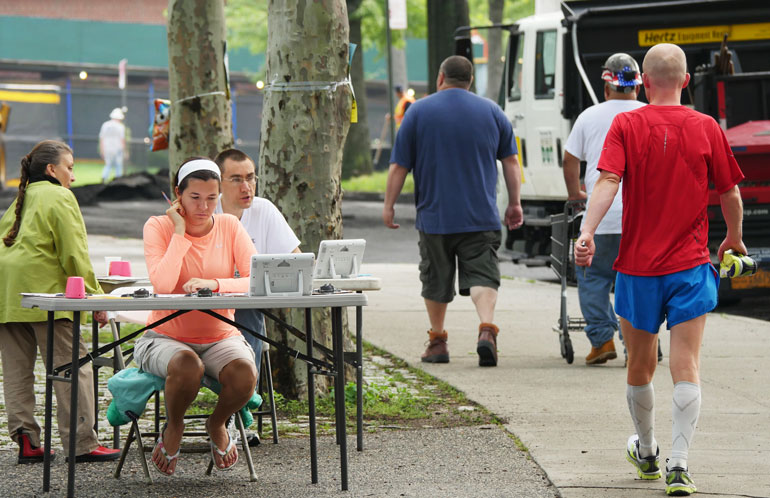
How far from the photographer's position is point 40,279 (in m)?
5.95

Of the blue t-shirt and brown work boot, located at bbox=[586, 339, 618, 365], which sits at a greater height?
the blue t-shirt

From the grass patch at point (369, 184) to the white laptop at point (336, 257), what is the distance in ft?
76.4

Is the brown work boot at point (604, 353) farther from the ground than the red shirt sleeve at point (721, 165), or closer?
closer

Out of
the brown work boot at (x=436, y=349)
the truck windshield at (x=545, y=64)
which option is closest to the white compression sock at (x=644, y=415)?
the brown work boot at (x=436, y=349)

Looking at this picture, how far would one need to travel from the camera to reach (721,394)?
7.73 metres

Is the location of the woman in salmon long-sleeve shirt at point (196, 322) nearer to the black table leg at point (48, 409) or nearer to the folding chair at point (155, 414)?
the folding chair at point (155, 414)

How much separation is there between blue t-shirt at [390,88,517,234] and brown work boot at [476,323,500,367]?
65 cm

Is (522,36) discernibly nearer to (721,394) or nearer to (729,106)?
(729,106)

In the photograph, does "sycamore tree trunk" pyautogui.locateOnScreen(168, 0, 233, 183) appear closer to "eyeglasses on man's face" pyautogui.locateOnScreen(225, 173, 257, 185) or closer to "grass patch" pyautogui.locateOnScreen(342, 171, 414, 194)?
"eyeglasses on man's face" pyautogui.locateOnScreen(225, 173, 257, 185)

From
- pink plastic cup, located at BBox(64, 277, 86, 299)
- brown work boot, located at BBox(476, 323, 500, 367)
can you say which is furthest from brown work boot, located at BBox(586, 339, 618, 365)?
pink plastic cup, located at BBox(64, 277, 86, 299)

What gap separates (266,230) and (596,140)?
2632mm

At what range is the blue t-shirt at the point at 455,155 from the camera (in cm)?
877

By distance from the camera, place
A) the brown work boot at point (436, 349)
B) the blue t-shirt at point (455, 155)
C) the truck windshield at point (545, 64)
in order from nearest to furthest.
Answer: the blue t-shirt at point (455, 155) → the brown work boot at point (436, 349) → the truck windshield at point (545, 64)

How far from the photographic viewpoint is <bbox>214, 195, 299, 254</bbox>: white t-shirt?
6.54 metres
